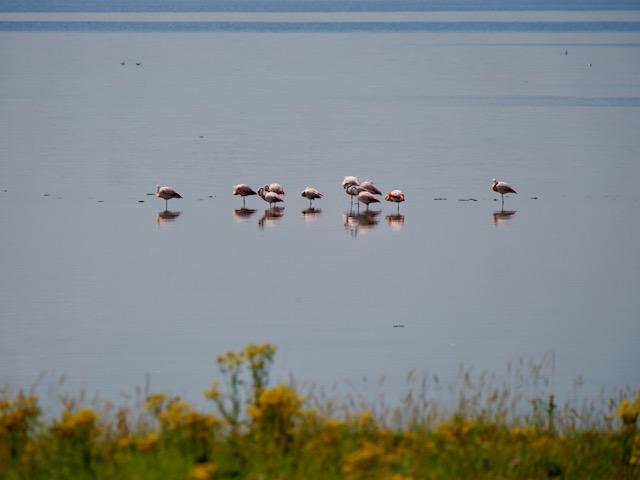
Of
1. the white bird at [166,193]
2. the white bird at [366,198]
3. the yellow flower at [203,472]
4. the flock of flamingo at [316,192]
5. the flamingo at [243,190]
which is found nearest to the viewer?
the yellow flower at [203,472]

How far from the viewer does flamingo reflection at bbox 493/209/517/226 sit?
70.1 feet

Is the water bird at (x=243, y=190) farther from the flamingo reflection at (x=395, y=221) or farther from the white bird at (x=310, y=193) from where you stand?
the flamingo reflection at (x=395, y=221)

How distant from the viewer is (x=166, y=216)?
21.7m

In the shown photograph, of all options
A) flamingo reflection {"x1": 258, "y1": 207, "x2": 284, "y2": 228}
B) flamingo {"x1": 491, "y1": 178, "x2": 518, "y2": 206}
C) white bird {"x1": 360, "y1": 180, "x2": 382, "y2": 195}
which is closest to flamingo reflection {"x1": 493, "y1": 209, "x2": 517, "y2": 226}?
flamingo {"x1": 491, "y1": 178, "x2": 518, "y2": 206}

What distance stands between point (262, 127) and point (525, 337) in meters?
21.6

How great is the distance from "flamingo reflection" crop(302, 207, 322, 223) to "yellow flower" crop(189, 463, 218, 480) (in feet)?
42.9

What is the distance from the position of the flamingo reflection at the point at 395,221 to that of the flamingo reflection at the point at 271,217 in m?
1.55

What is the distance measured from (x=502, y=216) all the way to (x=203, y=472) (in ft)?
47.8

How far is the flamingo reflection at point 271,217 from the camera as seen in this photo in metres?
21.2

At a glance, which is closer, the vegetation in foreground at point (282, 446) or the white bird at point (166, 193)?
the vegetation in foreground at point (282, 446)

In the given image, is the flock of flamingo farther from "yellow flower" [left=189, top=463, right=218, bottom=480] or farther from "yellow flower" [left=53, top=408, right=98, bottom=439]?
"yellow flower" [left=189, top=463, right=218, bottom=480]

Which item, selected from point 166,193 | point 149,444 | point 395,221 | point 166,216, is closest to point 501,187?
point 395,221

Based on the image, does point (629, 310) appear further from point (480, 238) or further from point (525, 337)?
point (480, 238)

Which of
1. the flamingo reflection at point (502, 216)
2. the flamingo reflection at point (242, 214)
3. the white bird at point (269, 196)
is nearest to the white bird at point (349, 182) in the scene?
the white bird at point (269, 196)
